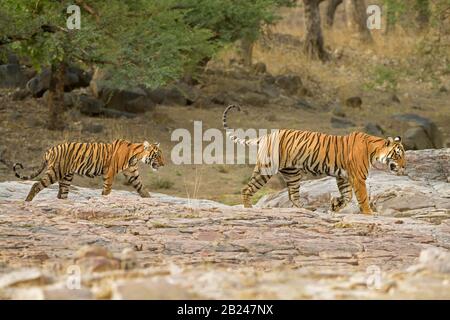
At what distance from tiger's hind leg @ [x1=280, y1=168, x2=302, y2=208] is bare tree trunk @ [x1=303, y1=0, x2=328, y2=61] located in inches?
883

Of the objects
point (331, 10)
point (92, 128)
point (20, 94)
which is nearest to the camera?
point (92, 128)

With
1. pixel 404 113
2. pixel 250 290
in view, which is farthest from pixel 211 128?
pixel 250 290

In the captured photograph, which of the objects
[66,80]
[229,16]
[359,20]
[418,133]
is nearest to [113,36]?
[66,80]

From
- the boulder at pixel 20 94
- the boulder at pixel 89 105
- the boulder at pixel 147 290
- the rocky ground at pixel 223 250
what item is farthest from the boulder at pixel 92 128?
the boulder at pixel 147 290

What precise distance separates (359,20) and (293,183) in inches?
1070

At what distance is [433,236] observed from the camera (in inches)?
430

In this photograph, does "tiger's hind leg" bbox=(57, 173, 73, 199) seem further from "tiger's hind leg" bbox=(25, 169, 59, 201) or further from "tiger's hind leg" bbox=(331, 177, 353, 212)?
"tiger's hind leg" bbox=(331, 177, 353, 212)

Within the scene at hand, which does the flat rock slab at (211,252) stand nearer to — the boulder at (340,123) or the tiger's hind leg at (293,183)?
the tiger's hind leg at (293,183)

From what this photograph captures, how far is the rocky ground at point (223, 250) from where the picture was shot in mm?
5547

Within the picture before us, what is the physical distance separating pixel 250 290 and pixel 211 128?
19895 mm

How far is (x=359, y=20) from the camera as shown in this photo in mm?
40000

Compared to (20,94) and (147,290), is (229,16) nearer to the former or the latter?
(20,94)

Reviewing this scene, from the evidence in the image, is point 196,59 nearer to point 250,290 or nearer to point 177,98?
point 177,98

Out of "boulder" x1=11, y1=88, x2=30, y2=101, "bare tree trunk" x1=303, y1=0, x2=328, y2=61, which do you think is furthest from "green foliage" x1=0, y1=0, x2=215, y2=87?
"bare tree trunk" x1=303, y1=0, x2=328, y2=61
